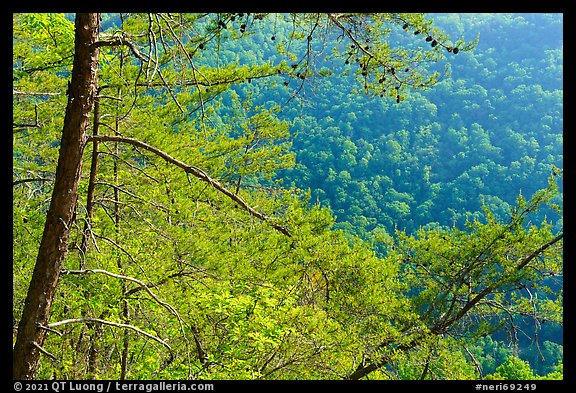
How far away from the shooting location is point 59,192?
2.18 meters

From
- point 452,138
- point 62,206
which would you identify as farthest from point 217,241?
point 452,138

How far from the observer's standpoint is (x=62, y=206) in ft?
7.13

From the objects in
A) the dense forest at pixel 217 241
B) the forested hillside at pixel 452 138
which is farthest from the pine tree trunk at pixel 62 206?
the forested hillside at pixel 452 138

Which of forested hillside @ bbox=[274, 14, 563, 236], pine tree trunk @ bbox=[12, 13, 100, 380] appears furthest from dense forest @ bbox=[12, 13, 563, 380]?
forested hillside @ bbox=[274, 14, 563, 236]

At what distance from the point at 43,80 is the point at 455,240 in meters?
4.69

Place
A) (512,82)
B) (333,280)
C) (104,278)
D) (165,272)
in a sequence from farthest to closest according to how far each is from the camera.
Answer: (512,82) → (165,272) → (333,280) → (104,278)

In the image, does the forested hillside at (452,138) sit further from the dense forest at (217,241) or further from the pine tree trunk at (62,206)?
the pine tree trunk at (62,206)

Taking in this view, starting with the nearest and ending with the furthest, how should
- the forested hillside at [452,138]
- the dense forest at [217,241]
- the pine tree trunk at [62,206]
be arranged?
the pine tree trunk at [62,206] < the dense forest at [217,241] < the forested hillside at [452,138]

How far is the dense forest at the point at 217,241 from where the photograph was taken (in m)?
2.26

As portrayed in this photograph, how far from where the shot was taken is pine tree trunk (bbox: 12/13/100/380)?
214cm

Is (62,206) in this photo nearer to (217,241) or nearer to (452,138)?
(217,241)

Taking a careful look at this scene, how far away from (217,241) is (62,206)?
3.65 metres
